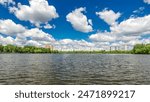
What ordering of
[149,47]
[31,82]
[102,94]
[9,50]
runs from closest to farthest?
[102,94]
[31,82]
[149,47]
[9,50]

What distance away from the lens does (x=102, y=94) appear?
16172 millimetres

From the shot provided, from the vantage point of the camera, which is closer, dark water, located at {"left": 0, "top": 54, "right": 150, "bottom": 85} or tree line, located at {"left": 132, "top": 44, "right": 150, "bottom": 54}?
dark water, located at {"left": 0, "top": 54, "right": 150, "bottom": 85}

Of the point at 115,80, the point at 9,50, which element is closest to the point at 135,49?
the point at 9,50

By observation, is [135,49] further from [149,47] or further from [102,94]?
[102,94]

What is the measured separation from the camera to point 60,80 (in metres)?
28.8

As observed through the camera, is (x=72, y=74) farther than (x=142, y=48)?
No

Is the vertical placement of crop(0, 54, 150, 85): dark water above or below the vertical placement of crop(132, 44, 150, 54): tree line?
below

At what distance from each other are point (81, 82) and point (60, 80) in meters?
2.53

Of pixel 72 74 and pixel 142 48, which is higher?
pixel 142 48

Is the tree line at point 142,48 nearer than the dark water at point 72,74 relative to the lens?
No

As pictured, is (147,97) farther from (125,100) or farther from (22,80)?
(22,80)

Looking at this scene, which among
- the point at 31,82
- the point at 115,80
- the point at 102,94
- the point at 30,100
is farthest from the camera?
the point at 115,80

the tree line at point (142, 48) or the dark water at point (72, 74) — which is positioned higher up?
the tree line at point (142, 48)

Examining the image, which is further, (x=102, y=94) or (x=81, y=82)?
(x=81, y=82)
